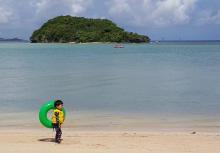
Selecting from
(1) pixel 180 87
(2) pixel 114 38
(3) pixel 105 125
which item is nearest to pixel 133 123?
(3) pixel 105 125

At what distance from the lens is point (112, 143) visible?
1070 cm

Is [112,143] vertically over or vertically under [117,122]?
over

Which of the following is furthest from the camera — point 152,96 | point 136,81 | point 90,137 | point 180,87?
point 136,81

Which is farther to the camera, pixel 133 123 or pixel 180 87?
pixel 180 87

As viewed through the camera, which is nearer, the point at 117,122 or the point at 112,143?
the point at 112,143

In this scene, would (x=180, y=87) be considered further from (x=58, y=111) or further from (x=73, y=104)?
(x=58, y=111)

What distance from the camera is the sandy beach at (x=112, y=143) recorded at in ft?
32.5

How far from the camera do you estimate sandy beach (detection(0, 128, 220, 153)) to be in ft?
32.5

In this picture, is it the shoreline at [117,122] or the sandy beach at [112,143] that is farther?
the shoreline at [117,122]

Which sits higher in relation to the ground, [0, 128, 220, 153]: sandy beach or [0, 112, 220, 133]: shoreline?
[0, 128, 220, 153]: sandy beach

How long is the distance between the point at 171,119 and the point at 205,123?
120 centimetres

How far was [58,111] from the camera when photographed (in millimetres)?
10461

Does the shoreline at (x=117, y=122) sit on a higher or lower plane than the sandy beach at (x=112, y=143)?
lower

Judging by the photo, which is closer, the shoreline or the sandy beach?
the sandy beach
